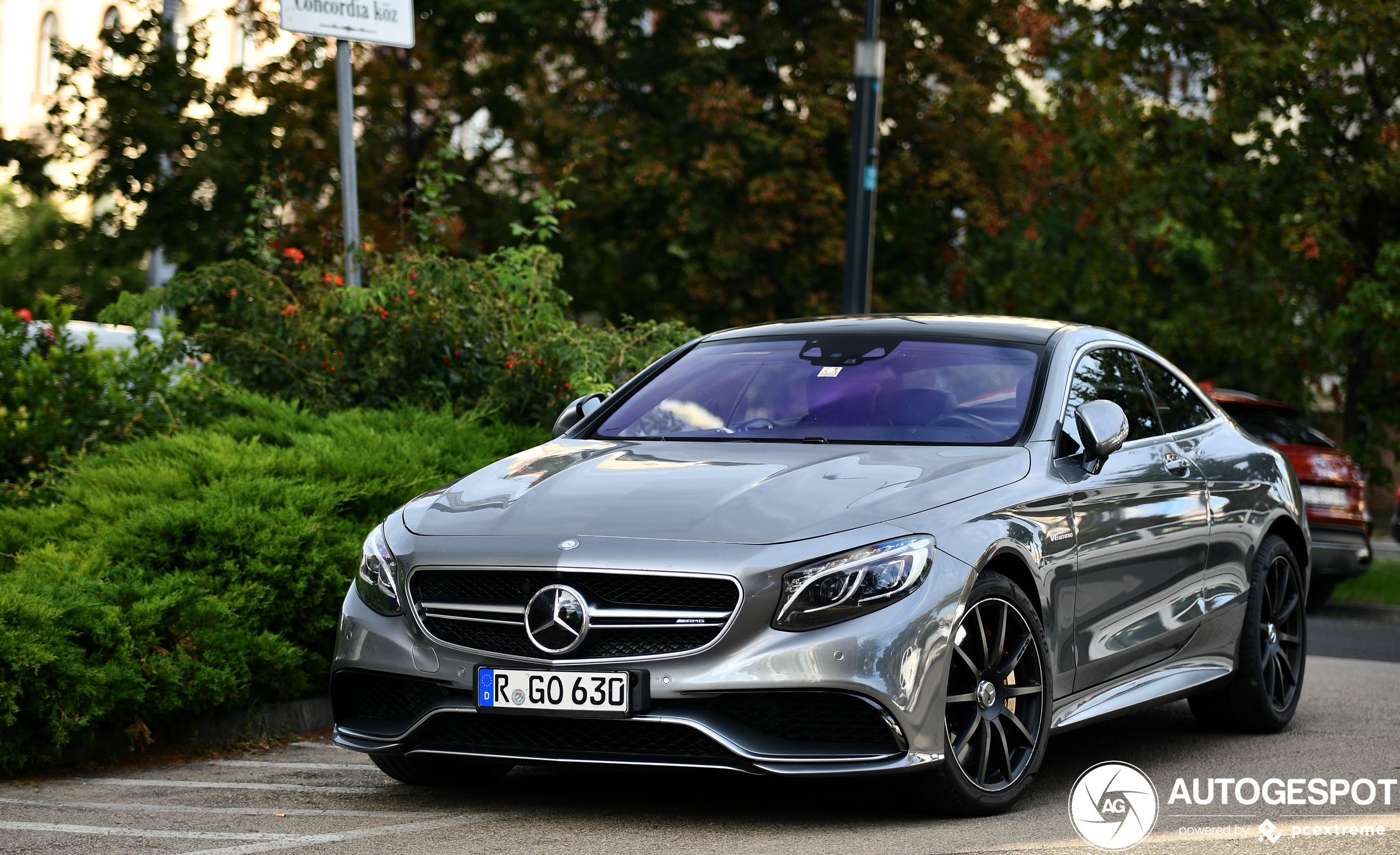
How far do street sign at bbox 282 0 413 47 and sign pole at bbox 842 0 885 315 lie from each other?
6662mm

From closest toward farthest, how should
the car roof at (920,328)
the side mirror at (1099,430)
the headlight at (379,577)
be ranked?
the headlight at (379,577) → the side mirror at (1099,430) → the car roof at (920,328)

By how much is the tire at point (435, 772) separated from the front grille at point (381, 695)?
30cm

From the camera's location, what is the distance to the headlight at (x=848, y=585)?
4.85m

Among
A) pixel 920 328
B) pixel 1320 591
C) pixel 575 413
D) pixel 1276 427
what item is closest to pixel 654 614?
pixel 575 413

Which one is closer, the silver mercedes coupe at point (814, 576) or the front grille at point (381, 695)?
the silver mercedes coupe at point (814, 576)

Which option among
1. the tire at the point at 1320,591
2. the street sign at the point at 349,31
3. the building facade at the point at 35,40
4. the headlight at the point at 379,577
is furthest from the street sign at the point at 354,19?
the building facade at the point at 35,40

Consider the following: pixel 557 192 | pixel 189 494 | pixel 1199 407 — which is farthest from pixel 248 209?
pixel 1199 407

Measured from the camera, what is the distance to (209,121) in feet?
67.9

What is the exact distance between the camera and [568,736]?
16.6ft

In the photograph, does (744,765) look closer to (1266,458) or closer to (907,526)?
(907,526)

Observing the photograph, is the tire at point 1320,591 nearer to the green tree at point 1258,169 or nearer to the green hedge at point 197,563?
the green tree at point 1258,169

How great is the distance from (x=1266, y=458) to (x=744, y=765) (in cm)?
367

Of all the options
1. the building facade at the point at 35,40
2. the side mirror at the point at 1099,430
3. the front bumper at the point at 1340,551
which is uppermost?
the building facade at the point at 35,40

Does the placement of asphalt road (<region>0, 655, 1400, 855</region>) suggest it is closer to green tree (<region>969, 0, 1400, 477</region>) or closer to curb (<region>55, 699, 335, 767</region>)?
curb (<region>55, 699, 335, 767</region>)
